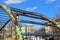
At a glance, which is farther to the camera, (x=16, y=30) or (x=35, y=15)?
(x=35, y=15)

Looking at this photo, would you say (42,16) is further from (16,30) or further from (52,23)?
(16,30)

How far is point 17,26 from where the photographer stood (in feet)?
9.95

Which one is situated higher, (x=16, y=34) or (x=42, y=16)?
(x=42, y=16)

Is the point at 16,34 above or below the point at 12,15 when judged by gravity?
below

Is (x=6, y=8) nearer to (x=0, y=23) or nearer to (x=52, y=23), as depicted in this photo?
(x=52, y=23)

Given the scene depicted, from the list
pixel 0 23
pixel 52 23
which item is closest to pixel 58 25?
pixel 52 23

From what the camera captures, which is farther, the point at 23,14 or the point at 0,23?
the point at 0,23

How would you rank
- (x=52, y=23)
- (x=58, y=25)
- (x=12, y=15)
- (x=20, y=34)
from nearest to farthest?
(x=20, y=34) → (x=12, y=15) → (x=58, y=25) → (x=52, y=23)

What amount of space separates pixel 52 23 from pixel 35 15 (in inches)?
24.2

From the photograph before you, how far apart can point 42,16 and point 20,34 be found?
1276 mm

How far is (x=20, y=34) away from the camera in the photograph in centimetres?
293

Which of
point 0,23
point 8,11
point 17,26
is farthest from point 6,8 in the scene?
point 0,23

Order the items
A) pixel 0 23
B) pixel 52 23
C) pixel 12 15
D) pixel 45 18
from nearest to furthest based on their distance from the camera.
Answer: pixel 12 15 → pixel 52 23 → pixel 45 18 → pixel 0 23

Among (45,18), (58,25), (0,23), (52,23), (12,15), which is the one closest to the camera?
(12,15)
